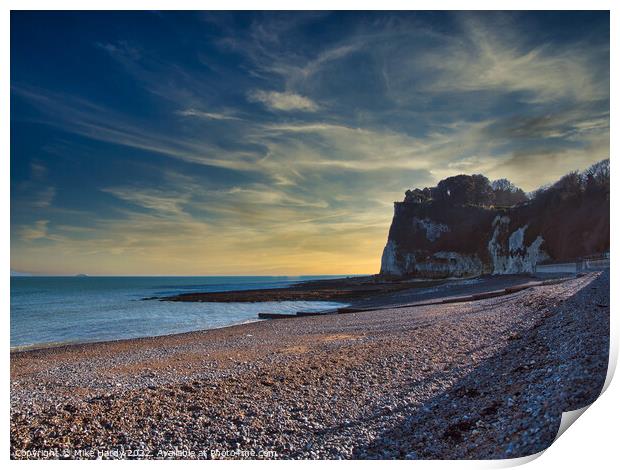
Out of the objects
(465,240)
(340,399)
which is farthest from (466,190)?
(340,399)

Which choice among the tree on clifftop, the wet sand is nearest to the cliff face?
the tree on clifftop

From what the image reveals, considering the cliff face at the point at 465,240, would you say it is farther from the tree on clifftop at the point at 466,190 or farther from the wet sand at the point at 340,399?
the wet sand at the point at 340,399

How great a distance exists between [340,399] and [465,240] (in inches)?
1726

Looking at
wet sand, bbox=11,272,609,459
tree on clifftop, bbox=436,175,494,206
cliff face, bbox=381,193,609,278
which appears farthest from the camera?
tree on clifftop, bbox=436,175,494,206

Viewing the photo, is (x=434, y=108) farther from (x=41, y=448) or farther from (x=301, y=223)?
(x=41, y=448)

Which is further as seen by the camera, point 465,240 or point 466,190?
point 465,240

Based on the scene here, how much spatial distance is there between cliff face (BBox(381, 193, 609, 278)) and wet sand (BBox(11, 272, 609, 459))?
49.4 ft

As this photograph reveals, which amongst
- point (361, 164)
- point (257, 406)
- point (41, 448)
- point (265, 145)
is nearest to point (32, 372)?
point (41, 448)

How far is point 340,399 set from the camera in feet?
14.1

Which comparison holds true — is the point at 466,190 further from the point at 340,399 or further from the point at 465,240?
the point at 340,399

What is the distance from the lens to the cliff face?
2433cm

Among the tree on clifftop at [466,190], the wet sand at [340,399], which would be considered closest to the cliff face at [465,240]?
the tree on clifftop at [466,190]

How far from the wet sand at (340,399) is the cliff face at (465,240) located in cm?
1505

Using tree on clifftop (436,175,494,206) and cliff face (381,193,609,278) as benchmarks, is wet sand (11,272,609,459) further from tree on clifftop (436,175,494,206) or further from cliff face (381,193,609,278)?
tree on clifftop (436,175,494,206)
